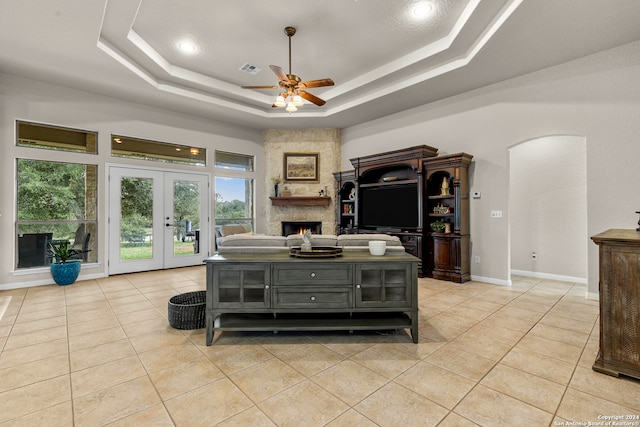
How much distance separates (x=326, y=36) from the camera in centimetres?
413

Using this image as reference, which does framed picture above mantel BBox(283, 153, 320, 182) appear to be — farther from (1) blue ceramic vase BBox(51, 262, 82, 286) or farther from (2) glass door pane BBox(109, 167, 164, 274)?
(1) blue ceramic vase BBox(51, 262, 82, 286)

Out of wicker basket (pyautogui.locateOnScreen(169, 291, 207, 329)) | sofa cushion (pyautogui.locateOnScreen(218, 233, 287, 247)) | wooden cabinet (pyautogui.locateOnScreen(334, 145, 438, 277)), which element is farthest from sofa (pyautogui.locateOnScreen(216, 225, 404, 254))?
wooden cabinet (pyautogui.locateOnScreen(334, 145, 438, 277))

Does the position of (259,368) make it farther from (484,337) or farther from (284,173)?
(284,173)

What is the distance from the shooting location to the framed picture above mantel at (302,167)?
7.42 m

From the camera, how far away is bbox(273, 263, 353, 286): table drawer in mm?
2639

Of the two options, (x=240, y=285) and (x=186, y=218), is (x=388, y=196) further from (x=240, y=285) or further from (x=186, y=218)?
(x=186, y=218)

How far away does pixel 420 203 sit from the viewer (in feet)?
17.7

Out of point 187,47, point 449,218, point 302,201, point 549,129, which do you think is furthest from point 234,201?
point 549,129

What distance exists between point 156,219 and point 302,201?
10.4 feet

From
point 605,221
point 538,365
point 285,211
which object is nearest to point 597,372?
point 538,365

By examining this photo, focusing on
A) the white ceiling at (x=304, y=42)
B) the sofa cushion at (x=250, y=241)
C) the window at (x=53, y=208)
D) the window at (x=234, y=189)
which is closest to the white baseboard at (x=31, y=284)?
the window at (x=53, y=208)

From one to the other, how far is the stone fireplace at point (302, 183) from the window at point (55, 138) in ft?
11.7

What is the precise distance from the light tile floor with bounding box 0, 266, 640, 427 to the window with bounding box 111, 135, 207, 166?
3.27 metres

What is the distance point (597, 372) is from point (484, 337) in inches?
30.9
